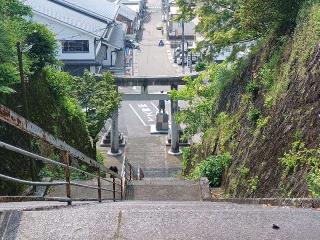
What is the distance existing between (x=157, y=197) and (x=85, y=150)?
5.59m

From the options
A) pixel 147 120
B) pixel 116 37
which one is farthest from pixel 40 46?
pixel 116 37

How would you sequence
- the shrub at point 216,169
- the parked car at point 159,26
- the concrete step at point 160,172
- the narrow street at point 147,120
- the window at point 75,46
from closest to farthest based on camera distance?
the shrub at point 216,169 < the concrete step at point 160,172 < the narrow street at point 147,120 < the window at point 75,46 < the parked car at point 159,26

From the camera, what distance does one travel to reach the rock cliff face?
7.81 m

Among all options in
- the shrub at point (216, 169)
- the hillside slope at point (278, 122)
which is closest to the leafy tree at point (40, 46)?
the hillside slope at point (278, 122)

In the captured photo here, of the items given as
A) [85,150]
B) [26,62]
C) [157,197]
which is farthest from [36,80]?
[157,197]

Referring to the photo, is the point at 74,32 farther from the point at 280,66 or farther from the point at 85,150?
the point at 280,66

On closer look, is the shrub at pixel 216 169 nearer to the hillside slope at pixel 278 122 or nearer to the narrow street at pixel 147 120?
the hillside slope at pixel 278 122

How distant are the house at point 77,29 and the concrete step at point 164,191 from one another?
22695 mm

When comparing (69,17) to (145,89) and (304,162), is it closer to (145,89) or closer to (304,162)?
(145,89)

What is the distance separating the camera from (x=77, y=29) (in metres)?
34.8

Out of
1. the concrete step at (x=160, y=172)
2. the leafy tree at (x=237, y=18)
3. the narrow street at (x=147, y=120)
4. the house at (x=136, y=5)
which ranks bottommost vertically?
the concrete step at (x=160, y=172)

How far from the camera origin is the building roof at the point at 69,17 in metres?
34.9

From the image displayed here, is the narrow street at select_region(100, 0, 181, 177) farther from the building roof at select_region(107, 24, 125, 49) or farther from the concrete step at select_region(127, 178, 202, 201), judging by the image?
the concrete step at select_region(127, 178, 202, 201)

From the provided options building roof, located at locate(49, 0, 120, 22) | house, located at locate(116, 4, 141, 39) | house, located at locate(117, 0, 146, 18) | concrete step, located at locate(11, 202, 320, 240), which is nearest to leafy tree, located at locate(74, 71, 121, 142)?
building roof, located at locate(49, 0, 120, 22)
